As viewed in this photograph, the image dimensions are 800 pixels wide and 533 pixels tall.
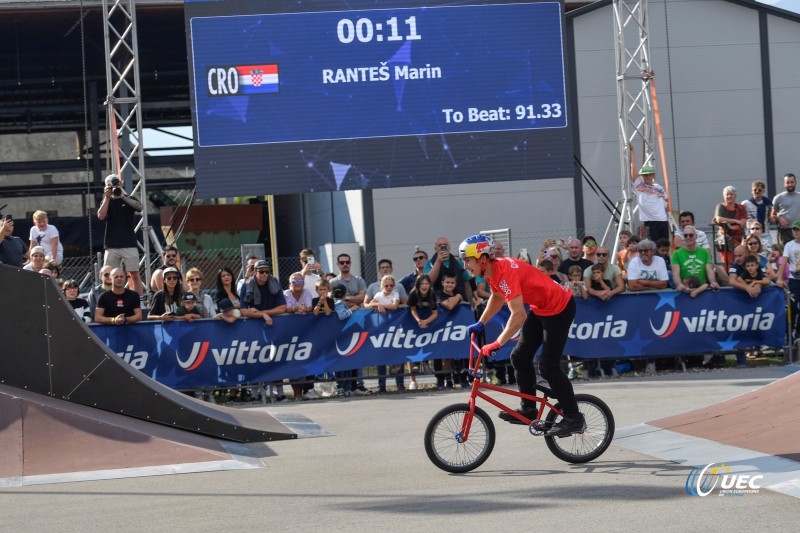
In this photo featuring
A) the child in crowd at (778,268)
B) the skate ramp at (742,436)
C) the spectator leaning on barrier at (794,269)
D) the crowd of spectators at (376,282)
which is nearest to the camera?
the skate ramp at (742,436)

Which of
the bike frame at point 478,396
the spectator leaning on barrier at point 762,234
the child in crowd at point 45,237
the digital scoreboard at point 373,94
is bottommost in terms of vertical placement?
the bike frame at point 478,396

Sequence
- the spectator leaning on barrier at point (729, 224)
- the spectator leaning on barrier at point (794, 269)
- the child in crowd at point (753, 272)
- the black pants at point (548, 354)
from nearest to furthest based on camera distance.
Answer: the black pants at point (548, 354) → the child in crowd at point (753, 272) → the spectator leaning on barrier at point (794, 269) → the spectator leaning on barrier at point (729, 224)

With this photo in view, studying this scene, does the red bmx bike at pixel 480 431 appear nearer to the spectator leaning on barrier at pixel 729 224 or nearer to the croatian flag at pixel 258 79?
the spectator leaning on barrier at pixel 729 224

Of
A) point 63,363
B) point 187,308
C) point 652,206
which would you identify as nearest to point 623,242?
point 652,206

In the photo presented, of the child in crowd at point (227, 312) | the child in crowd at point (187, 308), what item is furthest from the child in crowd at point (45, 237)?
the child in crowd at point (227, 312)

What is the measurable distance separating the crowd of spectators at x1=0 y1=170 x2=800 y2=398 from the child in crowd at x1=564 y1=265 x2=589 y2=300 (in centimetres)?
2

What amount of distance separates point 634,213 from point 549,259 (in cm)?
364

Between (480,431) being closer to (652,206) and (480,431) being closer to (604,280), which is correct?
(604,280)

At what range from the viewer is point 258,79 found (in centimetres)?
1806

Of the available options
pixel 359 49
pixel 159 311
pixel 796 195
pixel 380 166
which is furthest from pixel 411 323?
pixel 796 195

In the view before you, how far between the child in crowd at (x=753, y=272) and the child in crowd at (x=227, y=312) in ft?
23.5

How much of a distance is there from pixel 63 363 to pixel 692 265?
30.8ft

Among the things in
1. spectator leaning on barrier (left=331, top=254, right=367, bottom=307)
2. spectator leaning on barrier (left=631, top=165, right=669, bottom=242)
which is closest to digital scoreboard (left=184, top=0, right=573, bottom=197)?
spectator leaning on barrier (left=631, top=165, right=669, bottom=242)

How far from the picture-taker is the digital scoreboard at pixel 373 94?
18.0 meters
